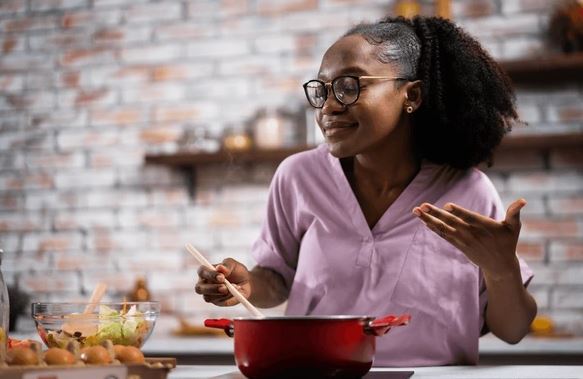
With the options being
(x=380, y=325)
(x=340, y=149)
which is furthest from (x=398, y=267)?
(x=380, y=325)

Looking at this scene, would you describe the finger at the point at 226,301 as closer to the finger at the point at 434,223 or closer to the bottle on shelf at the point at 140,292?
the finger at the point at 434,223

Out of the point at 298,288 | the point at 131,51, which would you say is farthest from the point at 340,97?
the point at 131,51

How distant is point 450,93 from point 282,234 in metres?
0.46

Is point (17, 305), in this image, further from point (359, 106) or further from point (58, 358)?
point (58, 358)

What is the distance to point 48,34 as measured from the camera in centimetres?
375

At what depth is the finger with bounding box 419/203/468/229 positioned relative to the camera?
124cm

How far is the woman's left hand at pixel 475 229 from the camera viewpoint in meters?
1.24

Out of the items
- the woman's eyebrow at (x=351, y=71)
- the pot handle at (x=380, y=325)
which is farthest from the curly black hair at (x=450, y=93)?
the pot handle at (x=380, y=325)

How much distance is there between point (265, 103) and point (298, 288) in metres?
1.82

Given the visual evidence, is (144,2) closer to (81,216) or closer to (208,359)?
(81,216)

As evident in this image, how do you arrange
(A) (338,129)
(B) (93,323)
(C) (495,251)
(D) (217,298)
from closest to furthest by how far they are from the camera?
1. (B) (93,323)
2. (C) (495,251)
3. (D) (217,298)
4. (A) (338,129)

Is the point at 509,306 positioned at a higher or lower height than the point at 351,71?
lower

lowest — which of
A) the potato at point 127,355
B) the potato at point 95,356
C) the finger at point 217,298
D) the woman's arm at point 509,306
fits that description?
the woman's arm at point 509,306

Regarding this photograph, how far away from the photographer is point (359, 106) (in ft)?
5.17
